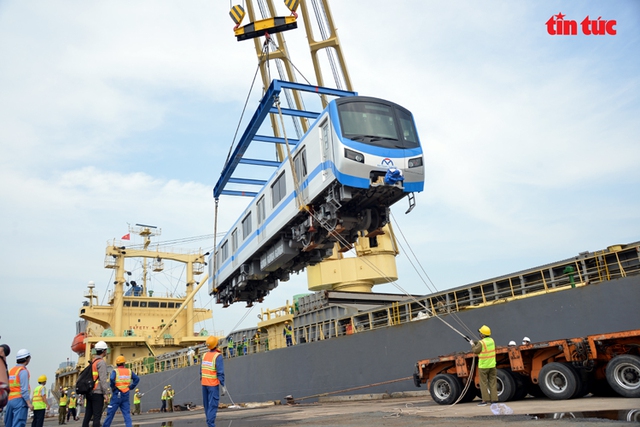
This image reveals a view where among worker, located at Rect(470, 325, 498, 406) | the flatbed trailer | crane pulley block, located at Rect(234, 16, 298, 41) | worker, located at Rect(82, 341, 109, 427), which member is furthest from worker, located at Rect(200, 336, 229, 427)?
crane pulley block, located at Rect(234, 16, 298, 41)

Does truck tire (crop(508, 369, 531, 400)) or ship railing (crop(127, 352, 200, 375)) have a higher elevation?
ship railing (crop(127, 352, 200, 375))

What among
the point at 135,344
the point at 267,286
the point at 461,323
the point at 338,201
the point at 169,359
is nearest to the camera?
the point at 338,201

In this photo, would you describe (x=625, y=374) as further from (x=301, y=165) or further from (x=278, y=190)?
(x=278, y=190)

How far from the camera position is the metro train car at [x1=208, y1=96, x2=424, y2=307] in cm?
1091

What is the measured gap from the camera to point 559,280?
11867mm

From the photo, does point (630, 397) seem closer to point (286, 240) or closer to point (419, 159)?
point (419, 159)

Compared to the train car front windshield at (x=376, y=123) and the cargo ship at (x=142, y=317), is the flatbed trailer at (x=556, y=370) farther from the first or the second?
the cargo ship at (x=142, y=317)

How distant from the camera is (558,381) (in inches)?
316

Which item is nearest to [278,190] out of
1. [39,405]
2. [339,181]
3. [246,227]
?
[246,227]

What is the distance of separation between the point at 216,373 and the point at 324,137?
643 centimetres

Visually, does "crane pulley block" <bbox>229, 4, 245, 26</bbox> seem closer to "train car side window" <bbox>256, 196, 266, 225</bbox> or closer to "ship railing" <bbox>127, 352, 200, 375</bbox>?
"train car side window" <bbox>256, 196, 266, 225</bbox>

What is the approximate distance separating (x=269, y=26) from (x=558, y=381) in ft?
37.2

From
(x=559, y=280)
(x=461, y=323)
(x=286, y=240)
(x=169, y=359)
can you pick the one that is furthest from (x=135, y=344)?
Result: (x=559, y=280)

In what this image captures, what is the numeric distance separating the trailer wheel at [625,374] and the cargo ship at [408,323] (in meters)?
3.57
